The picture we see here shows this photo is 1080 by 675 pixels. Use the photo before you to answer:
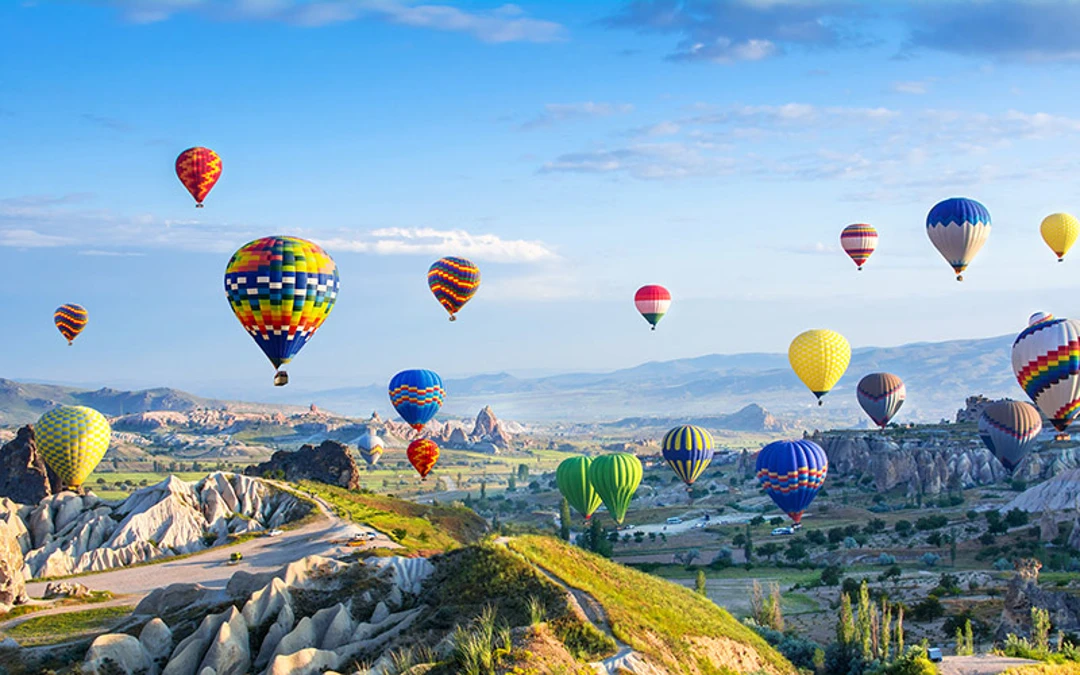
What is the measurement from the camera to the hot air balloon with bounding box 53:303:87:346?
140 metres

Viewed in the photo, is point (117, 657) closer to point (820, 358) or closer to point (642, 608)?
point (642, 608)

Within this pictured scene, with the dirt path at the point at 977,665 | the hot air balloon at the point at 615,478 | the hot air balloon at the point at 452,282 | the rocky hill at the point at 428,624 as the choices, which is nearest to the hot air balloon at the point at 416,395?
the hot air balloon at the point at 452,282

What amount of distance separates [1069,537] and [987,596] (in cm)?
2770

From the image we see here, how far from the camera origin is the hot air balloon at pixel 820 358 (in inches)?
4016

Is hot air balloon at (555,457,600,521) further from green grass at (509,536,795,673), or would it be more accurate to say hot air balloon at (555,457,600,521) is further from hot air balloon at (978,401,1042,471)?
hot air balloon at (978,401,1042,471)

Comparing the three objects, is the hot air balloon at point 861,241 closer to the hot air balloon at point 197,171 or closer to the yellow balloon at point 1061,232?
the yellow balloon at point 1061,232

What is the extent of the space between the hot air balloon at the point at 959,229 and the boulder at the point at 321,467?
53150 millimetres

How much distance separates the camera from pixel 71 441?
294 feet

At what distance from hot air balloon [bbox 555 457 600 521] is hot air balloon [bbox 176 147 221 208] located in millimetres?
36201

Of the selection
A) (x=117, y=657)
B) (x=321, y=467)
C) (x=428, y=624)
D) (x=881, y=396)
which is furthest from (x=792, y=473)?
(x=881, y=396)

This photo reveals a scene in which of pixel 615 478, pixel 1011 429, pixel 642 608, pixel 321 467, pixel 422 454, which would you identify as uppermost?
pixel 1011 429

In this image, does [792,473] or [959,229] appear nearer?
[792,473]

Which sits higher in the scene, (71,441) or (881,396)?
(881,396)

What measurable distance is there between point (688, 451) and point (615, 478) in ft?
36.1
